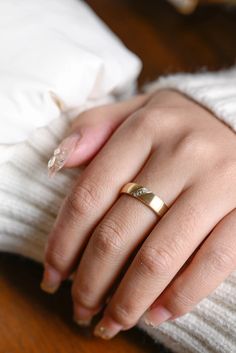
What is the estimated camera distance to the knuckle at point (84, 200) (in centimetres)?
46

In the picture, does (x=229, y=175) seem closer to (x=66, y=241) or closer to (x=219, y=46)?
(x=66, y=241)

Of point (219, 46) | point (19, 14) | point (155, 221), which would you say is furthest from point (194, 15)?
point (155, 221)

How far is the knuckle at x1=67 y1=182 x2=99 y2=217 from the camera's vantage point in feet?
1.49

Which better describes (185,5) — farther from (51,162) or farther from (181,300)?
(181,300)

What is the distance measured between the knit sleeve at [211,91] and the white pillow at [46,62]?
6 centimetres

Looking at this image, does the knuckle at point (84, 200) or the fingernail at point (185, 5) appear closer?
the knuckle at point (84, 200)

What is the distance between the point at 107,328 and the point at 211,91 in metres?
0.29

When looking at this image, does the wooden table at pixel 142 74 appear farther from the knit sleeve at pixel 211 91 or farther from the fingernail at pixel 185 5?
the knit sleeve at pixel 211 91

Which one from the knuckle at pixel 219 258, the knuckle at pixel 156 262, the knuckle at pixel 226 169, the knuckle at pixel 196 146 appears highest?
the knuckle at pixel 226 169

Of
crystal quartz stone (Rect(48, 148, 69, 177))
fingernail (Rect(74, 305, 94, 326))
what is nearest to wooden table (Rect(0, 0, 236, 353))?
fingernail (Rect(74, 305, 94, 326))

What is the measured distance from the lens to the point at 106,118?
21.0 inches

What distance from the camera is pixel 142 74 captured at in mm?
762

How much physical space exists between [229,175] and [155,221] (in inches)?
3.5

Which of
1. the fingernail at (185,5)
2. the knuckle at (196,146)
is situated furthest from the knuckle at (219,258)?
the fingernail at (185,5)
